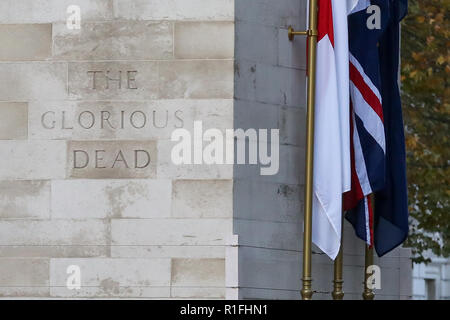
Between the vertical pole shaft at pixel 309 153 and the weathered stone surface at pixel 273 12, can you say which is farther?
the weathered stone surface at pixel 273 12

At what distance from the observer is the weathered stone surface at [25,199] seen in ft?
47.3

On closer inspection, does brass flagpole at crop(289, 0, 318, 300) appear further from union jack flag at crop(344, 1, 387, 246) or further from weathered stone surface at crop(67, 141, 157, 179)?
weathered stone surface at crop(67, 141, 157, 179)

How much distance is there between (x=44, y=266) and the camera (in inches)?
563

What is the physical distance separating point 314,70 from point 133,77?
75.2 inches

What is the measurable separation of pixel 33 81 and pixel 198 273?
8.98ft

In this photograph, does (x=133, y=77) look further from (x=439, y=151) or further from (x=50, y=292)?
(x=439, y=151)

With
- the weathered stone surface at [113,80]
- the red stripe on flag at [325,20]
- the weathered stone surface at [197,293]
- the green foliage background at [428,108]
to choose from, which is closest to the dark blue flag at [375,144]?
the red stripe on flag at [325,20]

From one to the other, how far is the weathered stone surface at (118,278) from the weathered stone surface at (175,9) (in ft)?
8.44

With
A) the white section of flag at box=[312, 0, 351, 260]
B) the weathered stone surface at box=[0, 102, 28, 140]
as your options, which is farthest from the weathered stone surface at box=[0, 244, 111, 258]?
the white section of flag at box=[312, 0, 351, 260]

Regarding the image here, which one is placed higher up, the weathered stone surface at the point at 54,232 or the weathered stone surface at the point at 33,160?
the weathered stone surface at the point at 33,160

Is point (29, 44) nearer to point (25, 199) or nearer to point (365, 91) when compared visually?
point (25, 199)

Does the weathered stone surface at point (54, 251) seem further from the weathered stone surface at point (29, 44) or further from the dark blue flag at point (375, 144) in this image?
the dark blue flag at point (375, 144)
